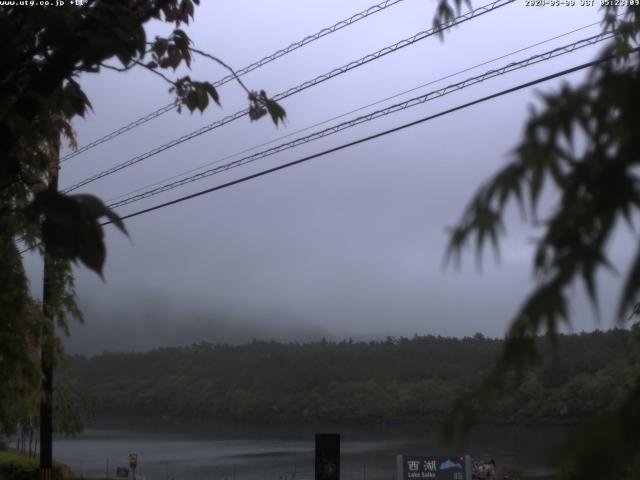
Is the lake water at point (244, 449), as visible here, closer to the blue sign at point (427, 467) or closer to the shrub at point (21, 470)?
the blue sign at point (427, 467)

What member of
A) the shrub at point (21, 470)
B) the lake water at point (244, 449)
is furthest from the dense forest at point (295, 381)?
the shrub at point (21, 470)

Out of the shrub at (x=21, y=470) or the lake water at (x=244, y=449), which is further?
the lake water at (x=244, y=449)

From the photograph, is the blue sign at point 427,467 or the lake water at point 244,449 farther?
the lake water at point 244,449

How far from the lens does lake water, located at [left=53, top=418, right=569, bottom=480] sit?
4209 cm

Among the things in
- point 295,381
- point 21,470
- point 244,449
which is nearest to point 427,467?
point 21,470

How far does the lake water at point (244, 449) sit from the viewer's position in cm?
4209

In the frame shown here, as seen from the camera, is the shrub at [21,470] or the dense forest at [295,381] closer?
the shrub at [21,470]

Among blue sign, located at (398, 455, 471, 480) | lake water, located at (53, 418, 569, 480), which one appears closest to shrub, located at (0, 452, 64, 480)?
blue sign, located at (398, 455, 471, 480)

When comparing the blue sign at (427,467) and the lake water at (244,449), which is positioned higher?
the blue sign at (427,467)

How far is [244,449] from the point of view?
68.2 m

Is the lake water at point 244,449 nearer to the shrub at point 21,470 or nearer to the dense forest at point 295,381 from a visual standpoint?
the dense forest at point 295,381

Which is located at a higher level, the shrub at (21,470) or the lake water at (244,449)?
the shrub at (21,470)

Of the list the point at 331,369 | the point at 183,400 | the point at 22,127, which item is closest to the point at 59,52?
the point at 22,127

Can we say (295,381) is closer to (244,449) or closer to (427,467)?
(244,449)
